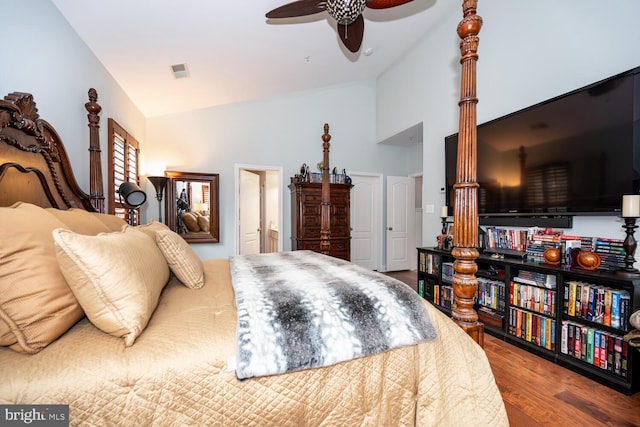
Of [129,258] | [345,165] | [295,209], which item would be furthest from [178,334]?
[345,165]

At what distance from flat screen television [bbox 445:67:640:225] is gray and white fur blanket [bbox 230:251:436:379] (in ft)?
6.55

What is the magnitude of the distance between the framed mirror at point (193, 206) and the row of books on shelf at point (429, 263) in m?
2.97

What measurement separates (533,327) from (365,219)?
3401 millimetres

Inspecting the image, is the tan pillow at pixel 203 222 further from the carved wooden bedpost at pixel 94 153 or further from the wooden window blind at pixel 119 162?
the carved wooden bedpost at pixel 94 153

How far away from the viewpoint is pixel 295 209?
4.78 m

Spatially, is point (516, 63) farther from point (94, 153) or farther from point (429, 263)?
point (94, 153)

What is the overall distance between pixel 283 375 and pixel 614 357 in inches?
88.7

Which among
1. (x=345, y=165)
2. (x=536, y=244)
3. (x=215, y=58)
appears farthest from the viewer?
(x=345, y=165)

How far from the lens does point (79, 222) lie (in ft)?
4.63

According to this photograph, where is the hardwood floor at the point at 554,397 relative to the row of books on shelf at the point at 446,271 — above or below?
below

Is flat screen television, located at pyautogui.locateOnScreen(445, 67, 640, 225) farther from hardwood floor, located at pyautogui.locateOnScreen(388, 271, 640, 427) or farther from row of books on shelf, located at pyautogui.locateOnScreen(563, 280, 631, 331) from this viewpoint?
hardwood floor, located at pyautogui.locateOnScreen(388, 271, 640, 427)

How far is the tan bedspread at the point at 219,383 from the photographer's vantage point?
809 mm

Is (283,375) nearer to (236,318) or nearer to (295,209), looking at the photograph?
(236,318)

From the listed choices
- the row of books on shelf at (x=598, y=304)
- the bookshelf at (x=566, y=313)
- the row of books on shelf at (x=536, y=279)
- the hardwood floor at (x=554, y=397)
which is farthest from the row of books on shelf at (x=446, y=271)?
the row of books on shelf at (x=598, y=304)
